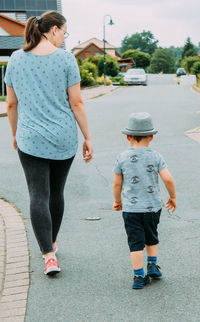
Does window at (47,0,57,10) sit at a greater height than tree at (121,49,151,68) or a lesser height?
greater

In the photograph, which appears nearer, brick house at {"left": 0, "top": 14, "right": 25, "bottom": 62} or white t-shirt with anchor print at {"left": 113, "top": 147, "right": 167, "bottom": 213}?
white t-shirt with anchor print at {"left": 113, "top": 147, "right": 167, "bottom": 213}

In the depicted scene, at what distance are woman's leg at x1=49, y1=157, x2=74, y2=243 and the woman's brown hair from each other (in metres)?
0.84

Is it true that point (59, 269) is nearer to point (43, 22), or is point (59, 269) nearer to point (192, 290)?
point (192, 290)

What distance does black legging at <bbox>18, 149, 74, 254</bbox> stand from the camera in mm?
3541

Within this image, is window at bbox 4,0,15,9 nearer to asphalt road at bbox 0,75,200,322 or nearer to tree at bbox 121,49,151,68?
asphalt road at bbox 0,75,200,322

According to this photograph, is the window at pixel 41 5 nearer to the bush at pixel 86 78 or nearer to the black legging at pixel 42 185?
the bush at pixel 86 78

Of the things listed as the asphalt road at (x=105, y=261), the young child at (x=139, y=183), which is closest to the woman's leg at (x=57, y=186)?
the asphalt road at (x=105, y=261)

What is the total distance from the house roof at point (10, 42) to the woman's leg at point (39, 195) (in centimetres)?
3363

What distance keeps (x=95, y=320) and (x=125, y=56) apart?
125065 millimetres

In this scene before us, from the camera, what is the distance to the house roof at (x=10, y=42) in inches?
1405

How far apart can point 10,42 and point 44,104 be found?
112ft

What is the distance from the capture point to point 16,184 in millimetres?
6914

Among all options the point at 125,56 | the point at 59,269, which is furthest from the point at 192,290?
the point at 125,56

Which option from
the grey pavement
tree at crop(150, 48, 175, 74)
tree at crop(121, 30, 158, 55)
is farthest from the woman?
tree at crop(121, 30, 158, 55)
